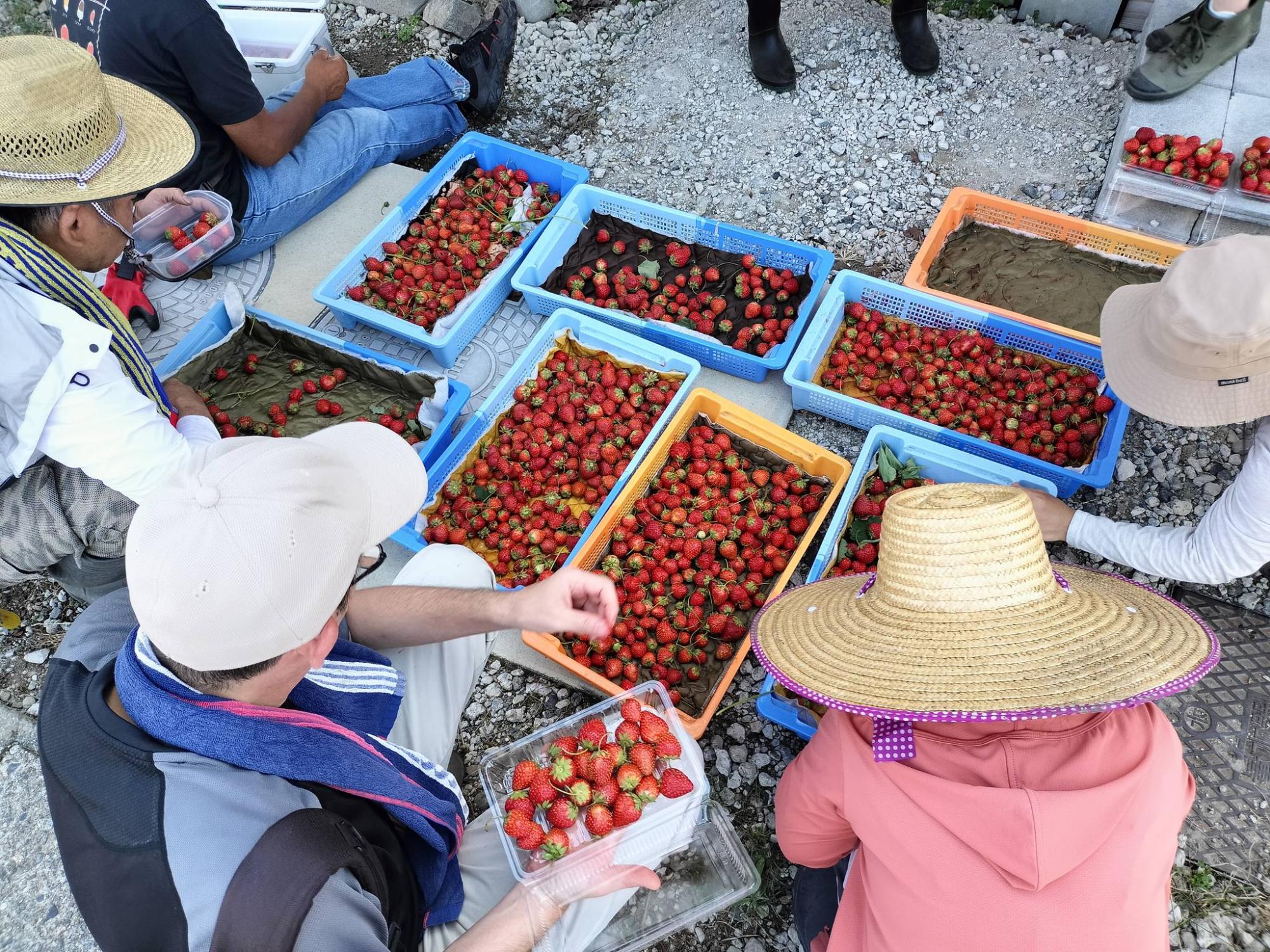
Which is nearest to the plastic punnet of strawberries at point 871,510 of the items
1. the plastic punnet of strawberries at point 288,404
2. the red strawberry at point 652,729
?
the red strawberry at point 652,729

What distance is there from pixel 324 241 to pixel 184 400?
140cm

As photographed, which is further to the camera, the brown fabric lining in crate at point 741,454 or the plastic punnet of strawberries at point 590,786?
the brown fabric lining in crate at point 741,454

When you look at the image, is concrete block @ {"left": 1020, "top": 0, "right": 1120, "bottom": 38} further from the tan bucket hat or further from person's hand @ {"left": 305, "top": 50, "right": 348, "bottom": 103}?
person's hand @ {"left": 305, "top": 50, "right": 348, "bottom": 103}

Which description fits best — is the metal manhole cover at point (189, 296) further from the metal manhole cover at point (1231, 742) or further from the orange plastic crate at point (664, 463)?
the metal manhole cover at point (1231, 742)

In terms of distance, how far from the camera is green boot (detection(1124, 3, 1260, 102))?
3.38 meters

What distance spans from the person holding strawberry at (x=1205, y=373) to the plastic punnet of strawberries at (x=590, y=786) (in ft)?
4.54

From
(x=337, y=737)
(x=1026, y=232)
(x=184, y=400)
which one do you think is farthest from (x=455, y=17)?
(x=337, y=737)

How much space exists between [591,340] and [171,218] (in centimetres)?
190

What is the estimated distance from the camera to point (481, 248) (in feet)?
11.4

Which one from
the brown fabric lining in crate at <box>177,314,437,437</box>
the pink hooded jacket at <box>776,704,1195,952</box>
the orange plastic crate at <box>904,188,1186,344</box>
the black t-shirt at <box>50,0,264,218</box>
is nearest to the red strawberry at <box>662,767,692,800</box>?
the pink hooded jacket at <box>776,704,1195,952</box>

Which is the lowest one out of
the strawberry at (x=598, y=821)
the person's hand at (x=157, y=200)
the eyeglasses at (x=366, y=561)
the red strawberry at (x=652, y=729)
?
the strawberry at (x=598, y=821)

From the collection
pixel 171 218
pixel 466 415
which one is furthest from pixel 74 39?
pixel 466 415

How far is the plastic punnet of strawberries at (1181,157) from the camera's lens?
3.12 metres

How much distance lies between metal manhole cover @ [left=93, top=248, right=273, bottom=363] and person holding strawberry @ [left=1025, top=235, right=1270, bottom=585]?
345 centimetres
